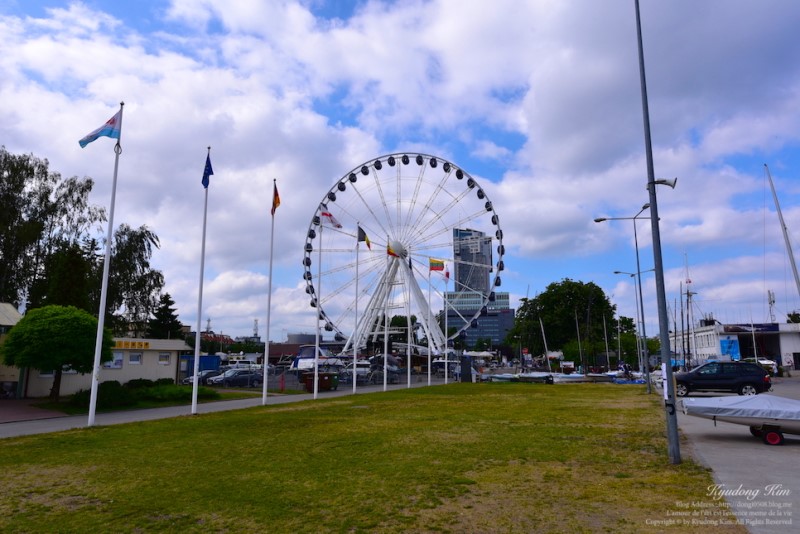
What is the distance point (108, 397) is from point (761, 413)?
23.3 metres

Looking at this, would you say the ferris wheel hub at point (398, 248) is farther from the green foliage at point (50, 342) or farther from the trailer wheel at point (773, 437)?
the trailer wheel at point (773, 437)

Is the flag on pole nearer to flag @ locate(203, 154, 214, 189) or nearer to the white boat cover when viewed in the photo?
flag @ locate(203, 154, 214, 189)

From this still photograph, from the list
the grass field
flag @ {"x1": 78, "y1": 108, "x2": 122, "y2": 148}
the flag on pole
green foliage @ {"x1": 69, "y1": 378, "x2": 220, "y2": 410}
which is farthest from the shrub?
the flag on pole

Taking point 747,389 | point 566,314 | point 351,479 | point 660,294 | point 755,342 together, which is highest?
point 566,314

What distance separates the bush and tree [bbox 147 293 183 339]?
1344 inches

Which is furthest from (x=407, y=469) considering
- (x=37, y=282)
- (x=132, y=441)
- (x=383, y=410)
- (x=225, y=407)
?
(x=37, y=282)

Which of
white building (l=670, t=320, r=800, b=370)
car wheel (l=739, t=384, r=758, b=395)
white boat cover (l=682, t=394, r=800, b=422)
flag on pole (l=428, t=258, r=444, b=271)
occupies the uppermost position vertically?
flag on pole (l=428, t=258, r=444, b=271)

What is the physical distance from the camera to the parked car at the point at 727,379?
24109 mm

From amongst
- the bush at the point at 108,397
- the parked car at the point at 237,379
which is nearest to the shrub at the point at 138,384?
the bush at the point at 108,397

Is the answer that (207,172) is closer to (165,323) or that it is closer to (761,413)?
(761,413)

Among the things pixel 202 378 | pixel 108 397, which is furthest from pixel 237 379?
pixel 108 397

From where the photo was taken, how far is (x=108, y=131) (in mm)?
17969

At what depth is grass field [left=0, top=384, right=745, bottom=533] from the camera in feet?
22.7

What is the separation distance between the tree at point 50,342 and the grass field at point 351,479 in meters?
7.44
